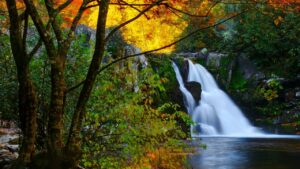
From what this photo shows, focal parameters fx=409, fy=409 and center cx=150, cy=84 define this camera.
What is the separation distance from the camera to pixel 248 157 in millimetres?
12570

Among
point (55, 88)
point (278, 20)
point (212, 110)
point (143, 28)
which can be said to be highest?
point (278, 20)

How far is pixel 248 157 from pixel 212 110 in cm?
1044

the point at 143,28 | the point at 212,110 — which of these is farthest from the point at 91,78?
the point at 143,28

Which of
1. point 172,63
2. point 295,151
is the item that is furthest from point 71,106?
point 172,63

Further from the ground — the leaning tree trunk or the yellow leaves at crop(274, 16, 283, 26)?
the yellow leaves at crop(274, 16, 283, 26)

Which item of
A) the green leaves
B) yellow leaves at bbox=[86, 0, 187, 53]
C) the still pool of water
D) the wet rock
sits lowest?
the still pool of water

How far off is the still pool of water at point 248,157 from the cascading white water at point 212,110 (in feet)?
18.2

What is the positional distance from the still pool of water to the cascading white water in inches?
218

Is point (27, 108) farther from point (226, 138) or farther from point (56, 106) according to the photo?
point (226, 138)

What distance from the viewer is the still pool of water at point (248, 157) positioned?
11008 millimetres

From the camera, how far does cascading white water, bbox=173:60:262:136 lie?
21.9 m

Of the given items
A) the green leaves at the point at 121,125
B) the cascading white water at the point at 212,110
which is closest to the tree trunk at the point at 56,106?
the green leaves at the point at 121,125

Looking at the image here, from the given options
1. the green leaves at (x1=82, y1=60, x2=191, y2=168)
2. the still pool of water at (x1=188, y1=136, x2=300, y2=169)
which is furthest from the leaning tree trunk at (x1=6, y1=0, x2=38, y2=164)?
the still pool of water at (x1=188, y1=136, x2=300, y2=169)

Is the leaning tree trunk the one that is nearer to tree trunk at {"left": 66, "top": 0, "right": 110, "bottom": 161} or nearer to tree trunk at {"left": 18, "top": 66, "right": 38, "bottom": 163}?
→ tree trunk at {"left": 18, "top": 66, "right": 38, "bottom": 163}
